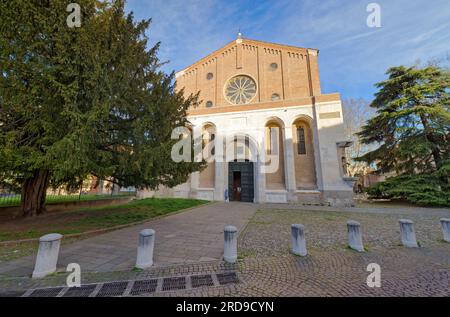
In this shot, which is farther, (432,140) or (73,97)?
(432,140)

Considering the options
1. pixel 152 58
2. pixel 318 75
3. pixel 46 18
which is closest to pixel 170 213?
pixel 152 58

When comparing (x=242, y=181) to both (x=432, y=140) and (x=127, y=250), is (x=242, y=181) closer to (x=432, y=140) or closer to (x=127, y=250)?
(x=127, y=250)

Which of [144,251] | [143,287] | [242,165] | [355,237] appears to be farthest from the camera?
[242,165]

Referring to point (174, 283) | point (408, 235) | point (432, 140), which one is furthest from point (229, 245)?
point (432, 140)

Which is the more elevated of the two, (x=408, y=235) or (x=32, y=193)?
(x=32, y=193)

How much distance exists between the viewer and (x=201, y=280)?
329 centimetres

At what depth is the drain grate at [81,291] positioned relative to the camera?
2.85 meters

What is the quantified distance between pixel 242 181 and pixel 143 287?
14.6 meters

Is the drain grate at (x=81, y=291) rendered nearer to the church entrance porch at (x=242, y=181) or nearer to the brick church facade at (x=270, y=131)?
the brick church facade at (x=270, y=131)

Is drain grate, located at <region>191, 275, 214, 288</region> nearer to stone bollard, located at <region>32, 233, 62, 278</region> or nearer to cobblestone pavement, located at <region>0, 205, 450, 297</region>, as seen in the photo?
cobblestone pavement, located at <region>0, 205, 450, 297</region>

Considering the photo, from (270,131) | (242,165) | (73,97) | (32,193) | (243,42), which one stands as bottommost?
(32,193)

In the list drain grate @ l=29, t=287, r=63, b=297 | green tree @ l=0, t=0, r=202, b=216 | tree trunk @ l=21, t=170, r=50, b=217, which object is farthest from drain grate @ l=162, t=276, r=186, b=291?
tree trunk @ l=21, t=170, r=50, b=217

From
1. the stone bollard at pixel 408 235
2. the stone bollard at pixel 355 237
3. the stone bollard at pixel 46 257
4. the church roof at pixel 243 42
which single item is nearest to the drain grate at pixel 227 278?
the stone bollard at pixel 46 257

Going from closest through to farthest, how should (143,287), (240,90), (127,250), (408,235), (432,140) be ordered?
1. (143,287)
2. (127,250)
3. (408,235)
4. (432,140)
5. (240,90)
